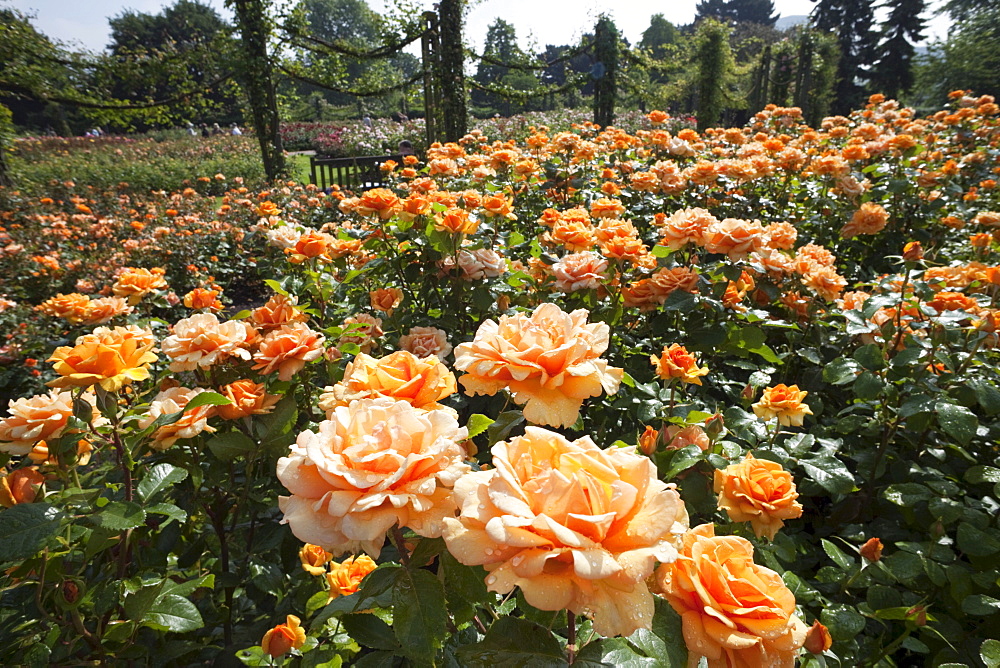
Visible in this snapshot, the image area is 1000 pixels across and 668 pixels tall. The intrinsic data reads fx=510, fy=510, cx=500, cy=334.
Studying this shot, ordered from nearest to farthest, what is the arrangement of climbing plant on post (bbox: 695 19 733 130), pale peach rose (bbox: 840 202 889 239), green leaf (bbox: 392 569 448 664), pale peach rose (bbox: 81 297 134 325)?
green leaf (bbox: 392 569 448 664), pale peach rose (bbox: 81 297 134 325), pale peach rose (bbox: 840 202 889 239), climbing plant on post (bbox: 695 19 733 130)

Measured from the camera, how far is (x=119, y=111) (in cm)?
933

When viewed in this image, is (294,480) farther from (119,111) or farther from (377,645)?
(119,111)

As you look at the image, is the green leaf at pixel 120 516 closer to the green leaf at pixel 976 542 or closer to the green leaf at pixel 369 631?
the green leaf at pixel 369 631

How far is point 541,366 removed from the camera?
76 cm

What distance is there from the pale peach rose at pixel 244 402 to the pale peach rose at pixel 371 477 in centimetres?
52

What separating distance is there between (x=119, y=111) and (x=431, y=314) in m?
10.7

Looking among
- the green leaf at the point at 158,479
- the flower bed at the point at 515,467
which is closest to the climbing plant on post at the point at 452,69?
the flower bed at the point at 515,467

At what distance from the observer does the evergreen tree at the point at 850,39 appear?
22031mm

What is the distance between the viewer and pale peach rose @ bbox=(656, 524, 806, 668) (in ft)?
1.71

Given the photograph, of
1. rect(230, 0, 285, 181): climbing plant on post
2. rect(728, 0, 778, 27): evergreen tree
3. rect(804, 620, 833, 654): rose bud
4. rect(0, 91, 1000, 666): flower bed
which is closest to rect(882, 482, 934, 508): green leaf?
rect(0, 91, 1000, 666): flower bed

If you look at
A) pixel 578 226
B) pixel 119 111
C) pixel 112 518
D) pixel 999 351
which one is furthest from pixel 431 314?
pixel 119 111

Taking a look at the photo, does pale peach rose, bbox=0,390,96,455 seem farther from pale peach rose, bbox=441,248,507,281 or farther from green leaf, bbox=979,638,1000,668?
green leaf, bbox=979,638,1000,668

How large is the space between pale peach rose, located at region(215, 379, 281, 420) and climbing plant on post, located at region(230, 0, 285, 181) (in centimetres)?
914

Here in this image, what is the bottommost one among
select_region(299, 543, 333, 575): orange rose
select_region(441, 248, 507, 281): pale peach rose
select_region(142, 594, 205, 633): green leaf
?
select_region(299, 543, 333, 575): orange rose
